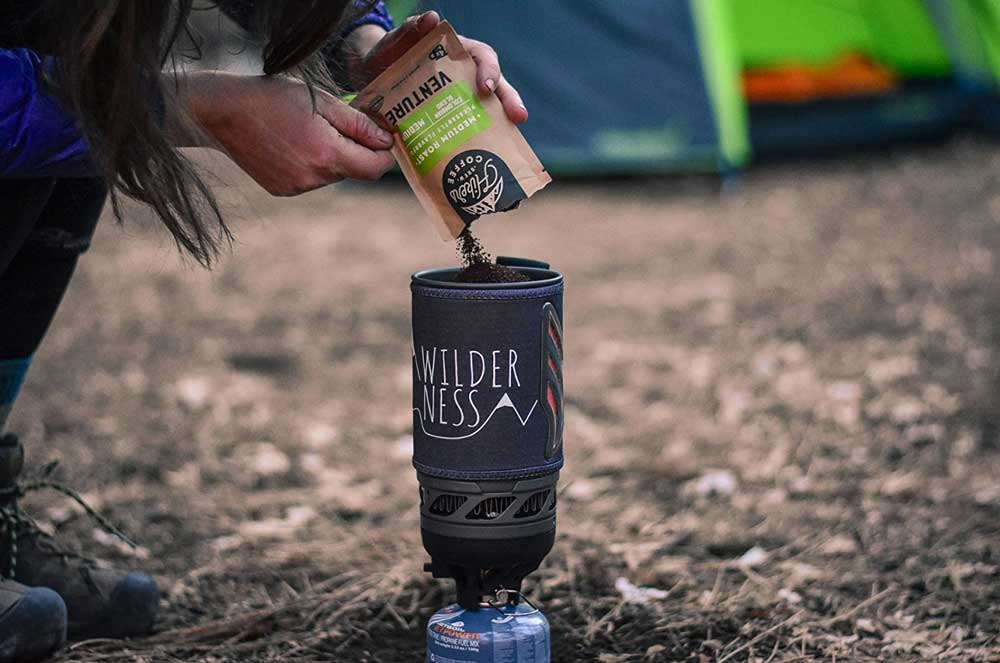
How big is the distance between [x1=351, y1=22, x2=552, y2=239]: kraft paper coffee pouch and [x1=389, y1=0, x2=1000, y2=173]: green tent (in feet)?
13.4

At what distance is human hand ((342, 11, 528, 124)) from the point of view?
1.56 m

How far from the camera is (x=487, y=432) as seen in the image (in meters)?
1.52

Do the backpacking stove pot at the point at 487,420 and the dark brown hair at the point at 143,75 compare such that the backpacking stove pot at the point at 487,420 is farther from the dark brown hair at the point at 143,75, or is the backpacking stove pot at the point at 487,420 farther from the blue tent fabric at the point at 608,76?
the blue tent fabric at the point at 608,76

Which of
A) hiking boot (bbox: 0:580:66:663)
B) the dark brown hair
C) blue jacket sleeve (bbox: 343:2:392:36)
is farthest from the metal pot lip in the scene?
hiking boot (bbox: 0:580:66:663)

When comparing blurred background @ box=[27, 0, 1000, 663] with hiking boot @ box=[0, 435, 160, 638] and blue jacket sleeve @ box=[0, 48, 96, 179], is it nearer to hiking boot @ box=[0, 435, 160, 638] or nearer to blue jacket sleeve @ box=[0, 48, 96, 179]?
hiking boot @ box=[0, 435, 160, 638]

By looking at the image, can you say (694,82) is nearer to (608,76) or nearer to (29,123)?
(608,76)

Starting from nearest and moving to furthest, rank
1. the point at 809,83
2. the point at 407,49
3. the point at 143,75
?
the point at 143,75, the point at 407,49, the point at 809,83

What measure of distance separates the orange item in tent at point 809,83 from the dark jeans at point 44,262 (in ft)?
16.2

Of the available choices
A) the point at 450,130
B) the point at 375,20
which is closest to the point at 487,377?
the point at 450,130

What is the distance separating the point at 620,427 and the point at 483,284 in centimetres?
176

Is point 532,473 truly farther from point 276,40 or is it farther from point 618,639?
point 276,40

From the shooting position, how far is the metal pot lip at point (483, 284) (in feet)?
4.91

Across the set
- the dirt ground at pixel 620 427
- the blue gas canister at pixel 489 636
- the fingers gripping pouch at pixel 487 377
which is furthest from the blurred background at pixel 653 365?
the fingers gripping pouch at pixel 487 377

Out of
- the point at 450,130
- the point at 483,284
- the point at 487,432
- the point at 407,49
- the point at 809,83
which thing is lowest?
the point at 487,432
